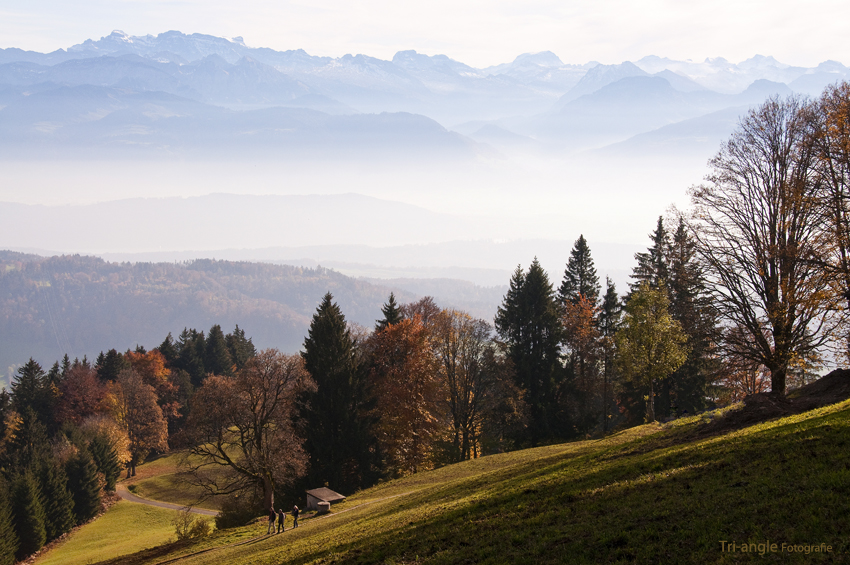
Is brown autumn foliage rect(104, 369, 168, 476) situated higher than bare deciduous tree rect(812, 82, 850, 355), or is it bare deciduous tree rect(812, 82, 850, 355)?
bare deciduous tree rect(812, 82, 850, 355)

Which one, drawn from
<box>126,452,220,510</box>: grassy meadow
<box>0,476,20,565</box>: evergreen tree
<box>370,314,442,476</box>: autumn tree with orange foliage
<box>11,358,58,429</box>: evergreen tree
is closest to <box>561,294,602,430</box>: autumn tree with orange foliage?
<box>370,314,442,476</box>: autumn tree with orange foliage

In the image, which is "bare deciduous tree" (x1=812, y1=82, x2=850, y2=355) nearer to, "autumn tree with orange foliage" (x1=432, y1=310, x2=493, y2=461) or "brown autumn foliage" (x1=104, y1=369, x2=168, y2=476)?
"autumn tree with orange foliage" (x1=432, y1=310, x2=493, y2=461)

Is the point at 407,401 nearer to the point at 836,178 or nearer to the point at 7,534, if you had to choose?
the point at 836,178

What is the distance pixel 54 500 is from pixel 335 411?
124 ft

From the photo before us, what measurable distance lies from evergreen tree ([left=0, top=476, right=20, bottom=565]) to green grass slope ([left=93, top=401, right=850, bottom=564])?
128ft

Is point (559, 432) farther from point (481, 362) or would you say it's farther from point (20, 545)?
point (20, 545)

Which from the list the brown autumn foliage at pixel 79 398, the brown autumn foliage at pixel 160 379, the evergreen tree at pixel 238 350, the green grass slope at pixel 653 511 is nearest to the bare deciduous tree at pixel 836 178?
the green grass slope at pixel 653 511

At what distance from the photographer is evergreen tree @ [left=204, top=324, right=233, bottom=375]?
354 ft

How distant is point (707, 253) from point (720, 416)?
8486mm

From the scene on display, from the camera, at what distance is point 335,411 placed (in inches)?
1742

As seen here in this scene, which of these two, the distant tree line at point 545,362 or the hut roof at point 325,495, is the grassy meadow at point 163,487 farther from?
the hut roof at point 325,495

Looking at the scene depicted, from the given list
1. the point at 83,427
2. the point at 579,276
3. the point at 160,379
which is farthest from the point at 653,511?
the point at 160,379

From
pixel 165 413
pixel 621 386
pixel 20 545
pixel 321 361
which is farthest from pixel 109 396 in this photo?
pixel 621 386

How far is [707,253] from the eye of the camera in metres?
26.0
